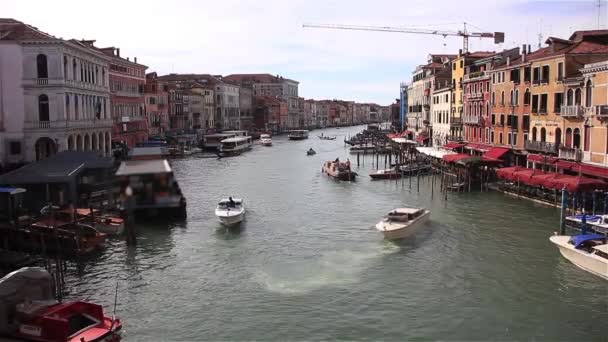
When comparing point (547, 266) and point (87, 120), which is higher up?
point (87, 120)

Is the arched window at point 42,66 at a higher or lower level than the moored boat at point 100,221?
higher

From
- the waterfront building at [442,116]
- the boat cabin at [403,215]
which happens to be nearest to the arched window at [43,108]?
the boat cabin at [403,215]

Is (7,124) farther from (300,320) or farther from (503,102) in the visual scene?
(503,102)

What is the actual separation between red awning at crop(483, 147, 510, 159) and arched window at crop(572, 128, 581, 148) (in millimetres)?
6589

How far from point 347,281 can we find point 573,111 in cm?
1730

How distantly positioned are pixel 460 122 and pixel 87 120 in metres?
27.5

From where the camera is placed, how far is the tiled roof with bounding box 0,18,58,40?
29.7m

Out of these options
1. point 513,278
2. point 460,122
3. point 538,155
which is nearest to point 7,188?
point 513,278

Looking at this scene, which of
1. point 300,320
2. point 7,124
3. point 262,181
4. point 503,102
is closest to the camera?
point 300,320

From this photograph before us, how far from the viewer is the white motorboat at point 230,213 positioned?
939 inches

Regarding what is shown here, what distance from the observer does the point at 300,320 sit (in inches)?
562

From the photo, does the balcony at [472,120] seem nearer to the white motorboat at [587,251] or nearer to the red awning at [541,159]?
the red awning at [541,159]

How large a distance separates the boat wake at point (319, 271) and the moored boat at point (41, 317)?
16.7 feet

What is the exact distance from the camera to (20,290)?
12.8 meters
